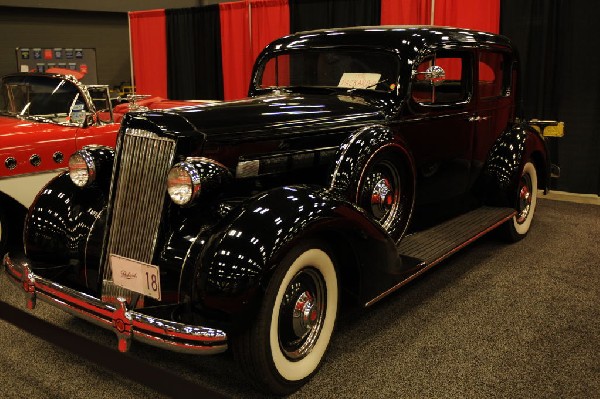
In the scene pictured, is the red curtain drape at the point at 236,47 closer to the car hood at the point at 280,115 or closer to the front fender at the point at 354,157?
the car hood at the point at 280,115

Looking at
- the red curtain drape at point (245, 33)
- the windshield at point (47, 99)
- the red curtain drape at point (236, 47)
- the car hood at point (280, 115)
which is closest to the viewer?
the car hood at point (280, 115)

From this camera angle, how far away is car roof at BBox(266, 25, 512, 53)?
11.3 ft

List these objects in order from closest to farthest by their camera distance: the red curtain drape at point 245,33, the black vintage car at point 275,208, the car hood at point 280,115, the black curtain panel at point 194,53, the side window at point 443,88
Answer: the black vintage car at point 275,208
the car hood at point 280,115
the side window at point 443,88
the red curtain drape at point 245,33
the black curtain panel at point 194,53

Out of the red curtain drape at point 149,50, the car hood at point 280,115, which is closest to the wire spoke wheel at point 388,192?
the car hood at point 280,115

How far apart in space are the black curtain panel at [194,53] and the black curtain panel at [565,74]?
207 inches

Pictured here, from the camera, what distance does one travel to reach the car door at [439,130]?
3424 millimetres

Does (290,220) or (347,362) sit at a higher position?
(290,220)

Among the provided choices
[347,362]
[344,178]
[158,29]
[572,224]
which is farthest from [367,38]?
[158,29]

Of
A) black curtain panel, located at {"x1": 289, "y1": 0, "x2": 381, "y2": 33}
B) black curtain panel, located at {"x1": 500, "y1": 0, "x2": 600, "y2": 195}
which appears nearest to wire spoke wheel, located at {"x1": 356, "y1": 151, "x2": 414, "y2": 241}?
black curtain panel, located at {"x1": 500, "y1": 0, "x2": 600, "y2": 195}

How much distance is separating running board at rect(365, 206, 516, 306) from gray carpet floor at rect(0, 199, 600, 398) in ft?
1.03

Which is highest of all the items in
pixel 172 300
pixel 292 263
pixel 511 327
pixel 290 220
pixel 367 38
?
pixel 367 38

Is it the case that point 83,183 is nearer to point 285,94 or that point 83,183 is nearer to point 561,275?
point 285,94

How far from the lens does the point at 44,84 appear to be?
476 centimetres

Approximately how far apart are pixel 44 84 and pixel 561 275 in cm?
443
